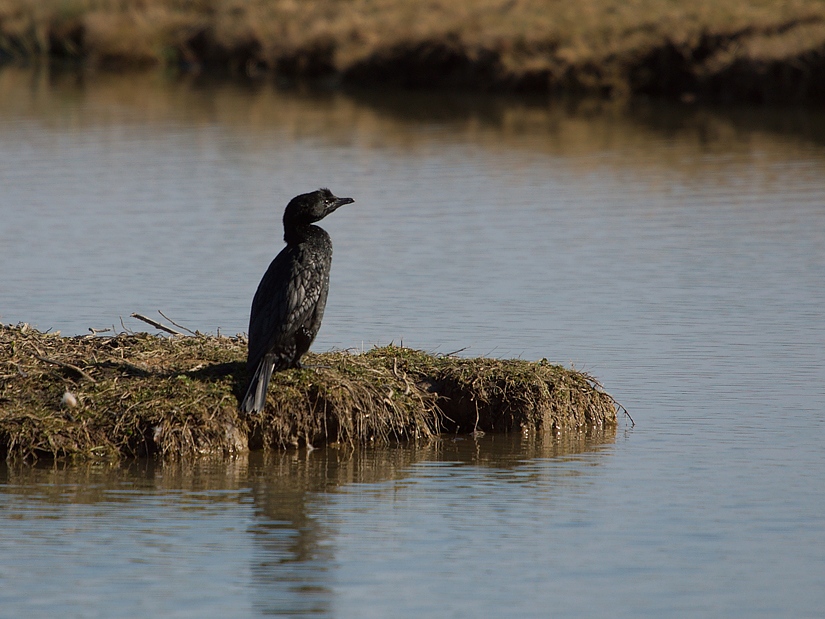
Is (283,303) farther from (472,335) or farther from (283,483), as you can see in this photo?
(472,335)

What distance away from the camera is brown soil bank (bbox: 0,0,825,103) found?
28.0 m

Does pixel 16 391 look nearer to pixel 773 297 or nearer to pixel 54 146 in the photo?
pixel 773 297

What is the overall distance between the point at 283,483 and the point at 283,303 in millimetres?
1012

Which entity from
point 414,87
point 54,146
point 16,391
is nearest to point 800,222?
point 16,391

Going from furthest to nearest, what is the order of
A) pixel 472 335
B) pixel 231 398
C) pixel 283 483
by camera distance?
pixel 472 335 → pixel 231 398 → pixel 283 483

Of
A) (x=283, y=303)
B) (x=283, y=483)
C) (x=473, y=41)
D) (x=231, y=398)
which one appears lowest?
(x=283, y=483)

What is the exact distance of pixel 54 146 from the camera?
76.9 feet

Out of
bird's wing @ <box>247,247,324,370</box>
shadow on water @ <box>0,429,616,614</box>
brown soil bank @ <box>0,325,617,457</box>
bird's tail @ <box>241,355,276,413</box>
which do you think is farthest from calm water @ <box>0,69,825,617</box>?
bird's wing @ <box>247,247,324,370</box>

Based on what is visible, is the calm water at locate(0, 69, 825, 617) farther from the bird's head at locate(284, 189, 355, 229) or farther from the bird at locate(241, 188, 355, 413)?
the bird's head at locate(284, 189, 355, 229)

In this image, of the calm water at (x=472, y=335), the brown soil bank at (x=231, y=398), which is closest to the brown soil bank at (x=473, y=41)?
the calm water at (x=472, y=335)

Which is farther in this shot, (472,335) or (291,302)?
(472,335)

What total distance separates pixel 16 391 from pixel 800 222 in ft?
35.2

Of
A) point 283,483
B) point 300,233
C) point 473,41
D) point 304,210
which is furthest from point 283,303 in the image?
point 473,41

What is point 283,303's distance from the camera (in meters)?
8.09
